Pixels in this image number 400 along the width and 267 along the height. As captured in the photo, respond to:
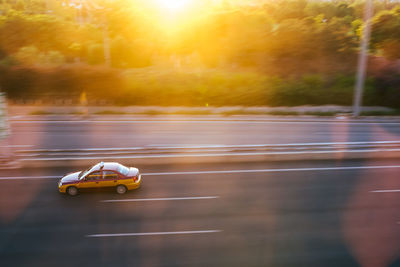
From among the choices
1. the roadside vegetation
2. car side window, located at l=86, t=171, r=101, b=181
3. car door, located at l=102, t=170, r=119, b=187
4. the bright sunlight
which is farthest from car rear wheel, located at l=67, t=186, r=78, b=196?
the bright sunlight

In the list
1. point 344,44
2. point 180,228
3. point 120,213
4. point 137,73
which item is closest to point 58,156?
point 120,213

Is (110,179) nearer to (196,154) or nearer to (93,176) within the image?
(93,176)

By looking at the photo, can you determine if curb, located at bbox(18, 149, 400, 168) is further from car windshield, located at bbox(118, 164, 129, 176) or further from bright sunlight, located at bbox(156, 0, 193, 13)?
bright sunlight, located at bbox(156, 0, 193, 13)

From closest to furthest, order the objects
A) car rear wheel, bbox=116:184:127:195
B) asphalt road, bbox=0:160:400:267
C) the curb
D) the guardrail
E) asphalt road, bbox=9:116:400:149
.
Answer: asphalt road, bbox=0:160:400:267, car rear wheel, bbox=116:184:127:195, the curb, the guardrail, asphalt road, bbox=9:116:400:149

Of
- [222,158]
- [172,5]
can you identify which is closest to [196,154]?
[222,158]

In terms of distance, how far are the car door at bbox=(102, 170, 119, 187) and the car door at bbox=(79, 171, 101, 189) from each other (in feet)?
0.62

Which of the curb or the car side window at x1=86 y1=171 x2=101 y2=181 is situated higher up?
the car side window at x1=86 y1=171 x2=101 y2=181

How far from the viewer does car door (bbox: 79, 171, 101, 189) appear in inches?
416

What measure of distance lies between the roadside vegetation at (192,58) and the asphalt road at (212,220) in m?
21.1

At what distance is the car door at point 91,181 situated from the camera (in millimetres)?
10578

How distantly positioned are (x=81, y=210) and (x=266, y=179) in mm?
6313

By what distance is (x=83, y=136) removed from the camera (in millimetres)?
19906

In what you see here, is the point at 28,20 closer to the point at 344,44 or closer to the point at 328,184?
the point at 344,44

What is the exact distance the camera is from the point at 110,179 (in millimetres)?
10625
